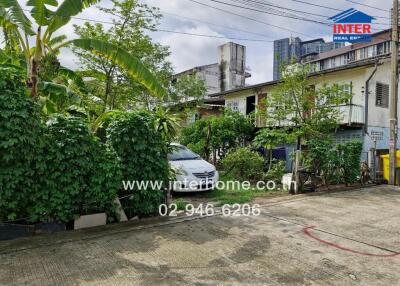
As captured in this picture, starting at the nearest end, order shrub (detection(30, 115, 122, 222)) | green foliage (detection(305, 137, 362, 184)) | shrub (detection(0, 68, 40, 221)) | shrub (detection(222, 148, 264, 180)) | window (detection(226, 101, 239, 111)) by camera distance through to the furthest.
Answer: shrub (detection(0, 68, 40, 221)) < shrub (detection(30, 115, 122, 222)) < green foliage (detection(305, 137, 362, 184)) < shrub (detection(222, 148, 264, 180)) < window (detection(226, 101, 239, 111))

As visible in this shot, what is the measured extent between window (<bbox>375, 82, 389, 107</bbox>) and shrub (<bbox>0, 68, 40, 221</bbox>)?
14.9 m

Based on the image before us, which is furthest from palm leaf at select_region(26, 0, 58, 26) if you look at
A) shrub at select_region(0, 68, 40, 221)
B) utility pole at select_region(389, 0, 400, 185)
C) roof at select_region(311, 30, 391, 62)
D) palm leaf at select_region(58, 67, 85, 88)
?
roof at select_region(311, 30, 391, 62)

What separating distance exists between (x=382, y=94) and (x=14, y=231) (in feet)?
52.5

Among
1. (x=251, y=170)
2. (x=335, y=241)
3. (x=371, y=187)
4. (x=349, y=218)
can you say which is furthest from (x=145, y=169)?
(x=371, y=187)

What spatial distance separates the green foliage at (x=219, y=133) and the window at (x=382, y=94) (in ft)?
20.2

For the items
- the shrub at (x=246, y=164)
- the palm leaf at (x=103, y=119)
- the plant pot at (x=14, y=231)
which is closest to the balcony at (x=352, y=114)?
the shrub at (x=246, y=164)

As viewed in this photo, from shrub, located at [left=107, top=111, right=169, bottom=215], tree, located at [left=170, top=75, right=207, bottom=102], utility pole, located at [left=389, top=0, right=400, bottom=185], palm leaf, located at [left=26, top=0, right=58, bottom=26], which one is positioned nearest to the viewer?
palm leaf, located at [left=26, top=0, right=58, bottom=26]

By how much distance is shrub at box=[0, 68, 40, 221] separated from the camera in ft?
14.1

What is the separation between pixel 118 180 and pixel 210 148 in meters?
9.24

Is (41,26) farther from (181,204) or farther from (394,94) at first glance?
(394,94)

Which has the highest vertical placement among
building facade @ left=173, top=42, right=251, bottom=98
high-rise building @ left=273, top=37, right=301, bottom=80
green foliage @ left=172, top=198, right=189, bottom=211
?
building facade @ left=173, top=42, right=251, bottom=98

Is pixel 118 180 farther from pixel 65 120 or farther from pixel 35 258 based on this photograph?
pixel 35 258

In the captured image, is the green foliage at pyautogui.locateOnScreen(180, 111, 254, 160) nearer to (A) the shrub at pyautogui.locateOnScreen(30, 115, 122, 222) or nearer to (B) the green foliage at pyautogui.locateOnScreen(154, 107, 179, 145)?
(B) the green foliage at pyautogui.locateOnScreen(154, 107, 179, 145)

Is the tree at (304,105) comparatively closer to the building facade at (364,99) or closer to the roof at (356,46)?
the building facade at (364,99)
